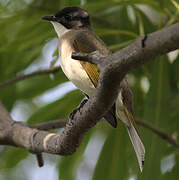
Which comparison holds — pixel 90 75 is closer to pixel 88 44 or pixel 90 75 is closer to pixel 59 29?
pixel 88 44

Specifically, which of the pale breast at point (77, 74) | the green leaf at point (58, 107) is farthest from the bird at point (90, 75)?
the green leaf at point (58, 107)

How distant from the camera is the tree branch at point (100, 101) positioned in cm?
159

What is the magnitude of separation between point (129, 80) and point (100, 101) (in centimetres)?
214

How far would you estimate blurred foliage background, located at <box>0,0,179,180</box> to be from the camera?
11.7 ft

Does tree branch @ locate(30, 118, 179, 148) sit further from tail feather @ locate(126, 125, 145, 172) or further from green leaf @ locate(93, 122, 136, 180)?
green leaf @ locate(93, 122, 136, 180)

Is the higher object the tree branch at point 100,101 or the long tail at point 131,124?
the tree branch at point 100,101

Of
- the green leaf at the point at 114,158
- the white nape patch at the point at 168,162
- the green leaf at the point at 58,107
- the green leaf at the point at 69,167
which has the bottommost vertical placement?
the white nape patch at the point at 168,162

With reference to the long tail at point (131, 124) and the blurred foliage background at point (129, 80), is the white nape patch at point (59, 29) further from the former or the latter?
the long tail at point (131, 124)

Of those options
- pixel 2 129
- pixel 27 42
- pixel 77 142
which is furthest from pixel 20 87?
pixel 77 142

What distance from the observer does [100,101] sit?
1980 mm

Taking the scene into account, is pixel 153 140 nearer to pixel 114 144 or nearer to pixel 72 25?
pixel 114 144

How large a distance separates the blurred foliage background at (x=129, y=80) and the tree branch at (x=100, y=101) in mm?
838

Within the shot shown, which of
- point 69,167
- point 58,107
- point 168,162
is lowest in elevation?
point 168,162

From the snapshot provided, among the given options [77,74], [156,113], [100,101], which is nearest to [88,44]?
[77,74]
